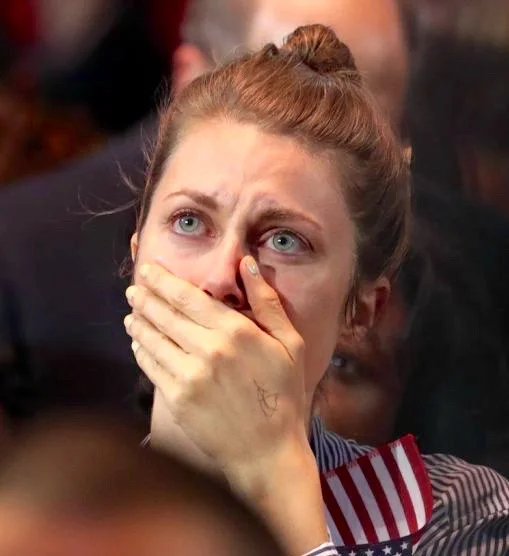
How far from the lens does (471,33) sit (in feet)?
2.81

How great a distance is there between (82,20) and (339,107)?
299 mm

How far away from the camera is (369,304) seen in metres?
0.71

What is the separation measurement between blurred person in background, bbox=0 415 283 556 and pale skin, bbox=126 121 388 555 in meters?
0.10

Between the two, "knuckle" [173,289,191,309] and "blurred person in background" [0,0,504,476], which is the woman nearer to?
"knuckle" [173,289,191,309]

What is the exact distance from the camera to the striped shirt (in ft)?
2.29

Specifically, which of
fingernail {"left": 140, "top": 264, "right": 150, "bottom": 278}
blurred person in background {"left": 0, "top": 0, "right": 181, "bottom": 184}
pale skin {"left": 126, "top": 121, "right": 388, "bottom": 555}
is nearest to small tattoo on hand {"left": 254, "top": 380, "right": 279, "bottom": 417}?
pale skin {"left": 126, "top": 121, "right": 388, "bottom": 555}

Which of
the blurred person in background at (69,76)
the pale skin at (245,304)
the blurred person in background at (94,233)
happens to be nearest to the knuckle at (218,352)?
the pale skin at (245,304)

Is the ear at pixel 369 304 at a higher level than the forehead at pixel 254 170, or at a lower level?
lower

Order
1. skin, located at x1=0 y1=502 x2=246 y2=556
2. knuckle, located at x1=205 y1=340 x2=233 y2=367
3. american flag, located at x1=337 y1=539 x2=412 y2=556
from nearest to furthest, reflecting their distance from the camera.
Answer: skin, located at x1=0 y1=502 x2=246 y2=556 → knuckle, located at x1=205 y1=340 x2=233 y2=367 → american flag, located at x1=337 y1=539 x2=412 y2=556

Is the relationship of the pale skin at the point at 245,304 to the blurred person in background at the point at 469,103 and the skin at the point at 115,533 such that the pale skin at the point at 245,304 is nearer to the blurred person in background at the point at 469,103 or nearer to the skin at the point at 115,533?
the skin at the point at 115,533

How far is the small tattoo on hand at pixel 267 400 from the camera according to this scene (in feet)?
1.89

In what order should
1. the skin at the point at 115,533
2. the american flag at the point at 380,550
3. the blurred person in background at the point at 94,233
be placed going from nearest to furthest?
the skin at the point at 115,533
the american flag at the point at 380,550
the blurred person in background at the point at 94,233

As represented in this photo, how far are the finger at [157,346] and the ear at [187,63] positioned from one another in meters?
0.28

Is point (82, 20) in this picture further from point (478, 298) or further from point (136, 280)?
point (478, 298)
